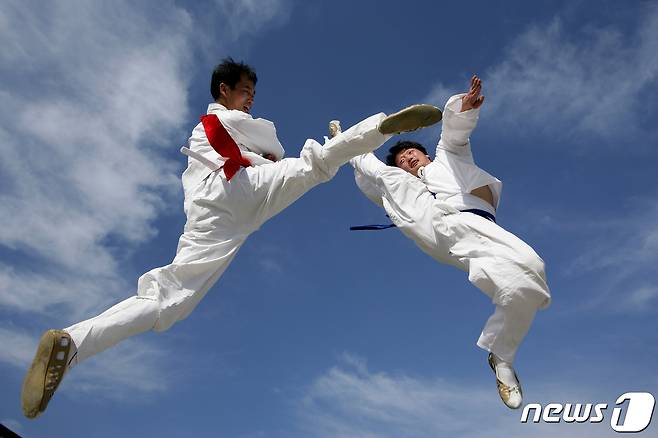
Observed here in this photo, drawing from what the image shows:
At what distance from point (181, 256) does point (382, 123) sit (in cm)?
187

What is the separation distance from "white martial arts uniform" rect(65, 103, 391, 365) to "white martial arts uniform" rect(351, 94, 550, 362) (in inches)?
33.2

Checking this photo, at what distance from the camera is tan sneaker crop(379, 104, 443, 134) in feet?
14.8

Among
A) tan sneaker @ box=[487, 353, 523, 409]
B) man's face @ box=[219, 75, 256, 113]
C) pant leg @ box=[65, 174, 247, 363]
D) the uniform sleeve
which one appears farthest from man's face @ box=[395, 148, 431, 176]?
tan sneaker @ box=[487, 353, 523, 409]

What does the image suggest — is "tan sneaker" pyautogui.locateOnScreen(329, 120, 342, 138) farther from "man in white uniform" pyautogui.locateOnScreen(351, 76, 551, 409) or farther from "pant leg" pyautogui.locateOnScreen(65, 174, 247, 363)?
"pant leg" pyautogui.locateOnScreen(65, 174, 247, 363)

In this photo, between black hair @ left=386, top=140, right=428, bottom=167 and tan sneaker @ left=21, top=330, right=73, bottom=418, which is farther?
black hair @ left=386, top=140, right=428, bottom=167

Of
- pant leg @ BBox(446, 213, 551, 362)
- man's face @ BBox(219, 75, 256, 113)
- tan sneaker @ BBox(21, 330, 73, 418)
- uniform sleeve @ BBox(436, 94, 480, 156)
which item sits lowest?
tan sneaker @ BBox(21, 330, 73, 418)

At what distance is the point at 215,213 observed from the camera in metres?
4.90

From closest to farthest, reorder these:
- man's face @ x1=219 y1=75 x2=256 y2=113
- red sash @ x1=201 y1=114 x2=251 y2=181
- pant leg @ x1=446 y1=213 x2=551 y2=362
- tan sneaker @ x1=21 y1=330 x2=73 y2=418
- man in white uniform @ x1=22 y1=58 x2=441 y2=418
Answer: tan sneaker @ x1=21 y1=330 x2=73 y2=418
man in white uniform @ x1=22 y1=58 x2=441 y2=418
pant leg @ x1=446 y1=213 x2=551 y2=362
red sash @ x1=201 y1=114 x2=251 y2=181
man's face @ x1=219 y1=75 x2=256 y2=113

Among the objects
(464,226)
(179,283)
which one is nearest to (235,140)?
(179,283)

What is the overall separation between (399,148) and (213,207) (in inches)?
92.9

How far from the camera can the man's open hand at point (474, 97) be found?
532 centimetres

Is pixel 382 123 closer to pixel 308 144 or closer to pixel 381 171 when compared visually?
pixel 308 144

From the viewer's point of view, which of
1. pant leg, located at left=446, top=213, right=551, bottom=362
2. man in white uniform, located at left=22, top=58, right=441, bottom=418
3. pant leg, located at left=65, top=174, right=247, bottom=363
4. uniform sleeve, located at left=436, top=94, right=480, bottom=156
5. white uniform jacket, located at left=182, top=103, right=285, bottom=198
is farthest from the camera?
uniform sleeve, located at left=436, top=94, right=480, bottom=156

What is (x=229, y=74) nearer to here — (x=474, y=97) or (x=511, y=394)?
(x=474, y=97)
